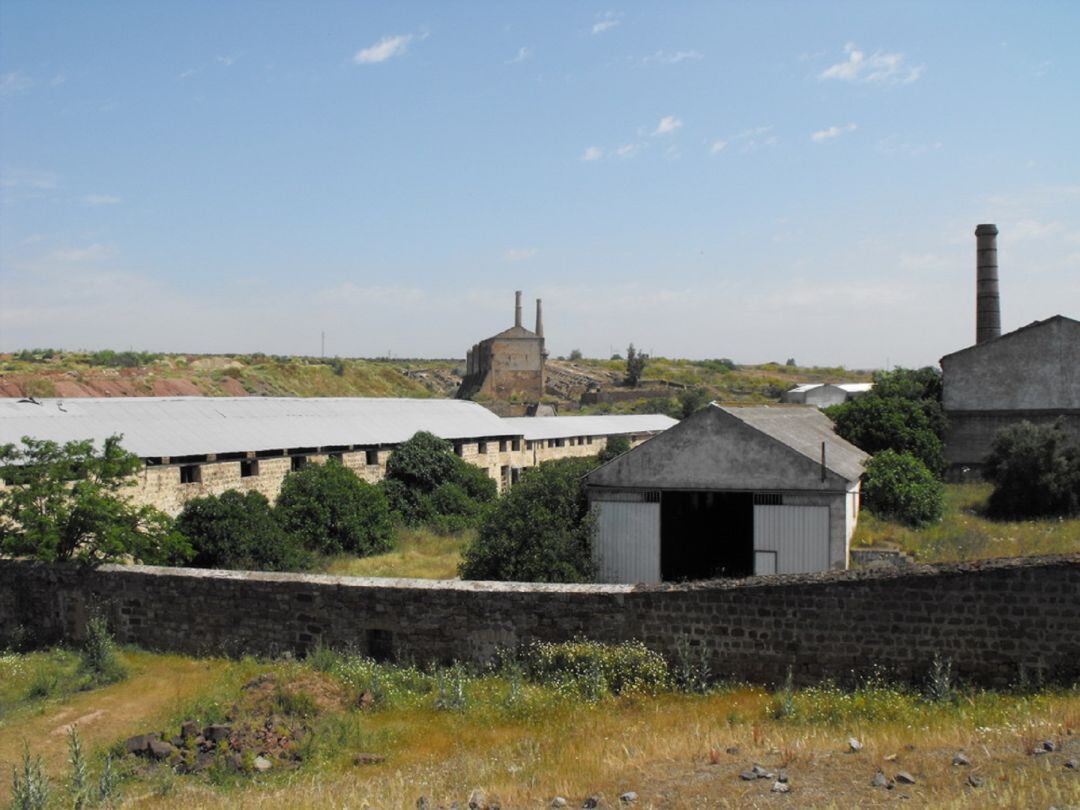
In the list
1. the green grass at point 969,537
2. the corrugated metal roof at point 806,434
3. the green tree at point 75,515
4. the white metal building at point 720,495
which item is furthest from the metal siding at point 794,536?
the green tree at point 75,515

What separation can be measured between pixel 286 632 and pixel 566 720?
402cm

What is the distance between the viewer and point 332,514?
774 inches

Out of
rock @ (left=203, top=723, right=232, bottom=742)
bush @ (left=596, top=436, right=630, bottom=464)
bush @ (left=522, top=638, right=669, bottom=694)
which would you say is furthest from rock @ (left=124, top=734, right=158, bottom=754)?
bush @ (left=596, top=436, right=630, bottom=464)

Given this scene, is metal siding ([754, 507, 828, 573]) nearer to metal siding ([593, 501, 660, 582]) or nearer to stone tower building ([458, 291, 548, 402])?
metal siding ([593, 501, 660, 582])

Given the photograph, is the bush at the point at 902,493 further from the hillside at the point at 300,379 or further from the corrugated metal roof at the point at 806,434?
the hillside at the point at 300,379

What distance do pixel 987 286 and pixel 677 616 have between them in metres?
30.1

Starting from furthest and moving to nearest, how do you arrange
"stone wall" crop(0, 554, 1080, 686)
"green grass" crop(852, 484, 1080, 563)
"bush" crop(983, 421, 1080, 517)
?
"bush" crop(983, 421, 1080, 517) < "green grass" crop(852, 484, 1080, 563) < "stone wall" crop(0, 554, 1080, 686)

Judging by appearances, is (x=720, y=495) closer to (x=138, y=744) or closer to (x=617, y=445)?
(x=138, y=744)

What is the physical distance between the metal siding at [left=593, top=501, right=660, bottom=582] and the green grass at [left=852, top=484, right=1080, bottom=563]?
3812 mm

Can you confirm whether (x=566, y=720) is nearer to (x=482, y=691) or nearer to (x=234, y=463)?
(x=482, y=691)

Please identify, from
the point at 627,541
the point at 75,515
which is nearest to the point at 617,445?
the point at 627,541

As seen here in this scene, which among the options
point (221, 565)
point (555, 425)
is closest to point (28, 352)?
point (555, 425)

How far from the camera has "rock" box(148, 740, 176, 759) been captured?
25.3ft

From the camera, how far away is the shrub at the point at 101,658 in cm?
1031
